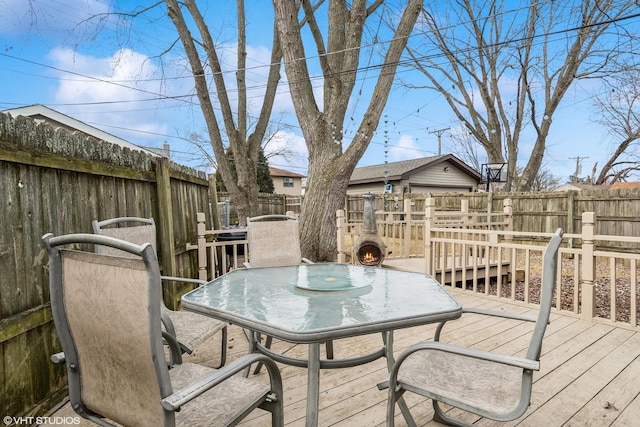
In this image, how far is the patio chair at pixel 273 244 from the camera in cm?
299

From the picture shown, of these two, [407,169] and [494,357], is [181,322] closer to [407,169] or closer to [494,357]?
[494,357]

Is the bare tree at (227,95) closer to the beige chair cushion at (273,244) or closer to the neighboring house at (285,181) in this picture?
the beige chair cushion at (273,244)

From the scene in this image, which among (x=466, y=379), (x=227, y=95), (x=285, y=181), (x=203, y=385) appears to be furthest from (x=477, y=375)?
(x=285, y=181)

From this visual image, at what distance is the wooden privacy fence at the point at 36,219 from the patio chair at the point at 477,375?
171 centimetres

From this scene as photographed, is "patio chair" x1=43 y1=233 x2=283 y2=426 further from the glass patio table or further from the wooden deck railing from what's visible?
the wooden deck railing

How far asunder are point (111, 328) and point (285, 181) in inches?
1012

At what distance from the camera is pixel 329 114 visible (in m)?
5.44

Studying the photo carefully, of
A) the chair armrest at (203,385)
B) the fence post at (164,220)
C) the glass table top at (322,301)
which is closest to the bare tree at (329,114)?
the fence post at (164,220)

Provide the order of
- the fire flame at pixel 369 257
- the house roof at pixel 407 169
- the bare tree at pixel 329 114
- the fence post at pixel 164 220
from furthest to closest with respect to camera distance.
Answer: the house roof at pixel 407 169
the bare tree at pixel 329 114
the fire flame at pixel 369 257
the fence post at pixel 164 220

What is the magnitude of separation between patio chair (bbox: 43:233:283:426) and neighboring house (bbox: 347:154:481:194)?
13.8 metres

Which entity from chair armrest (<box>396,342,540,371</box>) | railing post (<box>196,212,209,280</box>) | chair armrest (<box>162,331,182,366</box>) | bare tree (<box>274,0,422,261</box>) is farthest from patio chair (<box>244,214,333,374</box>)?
bare tree (<box>274,0,422,261</box>)

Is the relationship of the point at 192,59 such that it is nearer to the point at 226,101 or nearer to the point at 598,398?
the point at 226,101

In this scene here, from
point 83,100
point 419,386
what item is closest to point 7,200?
point 419,386

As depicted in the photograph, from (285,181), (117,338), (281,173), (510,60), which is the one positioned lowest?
(117,338)
